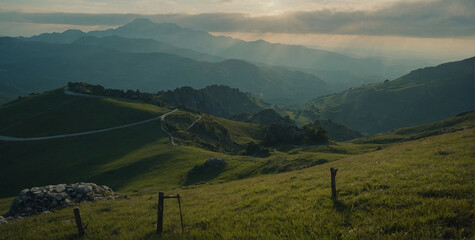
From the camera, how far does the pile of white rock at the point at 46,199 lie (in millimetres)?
28703

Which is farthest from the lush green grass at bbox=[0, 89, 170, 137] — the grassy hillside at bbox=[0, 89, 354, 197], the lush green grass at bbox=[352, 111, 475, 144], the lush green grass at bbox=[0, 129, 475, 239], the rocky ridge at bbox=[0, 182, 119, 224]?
the lush green grass at bbox=[0, 129, 475, 239]

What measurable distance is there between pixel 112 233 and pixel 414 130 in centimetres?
20116

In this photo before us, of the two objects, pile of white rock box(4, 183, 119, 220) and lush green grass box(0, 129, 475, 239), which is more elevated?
lush green grass box(0, 129, 475, 239)

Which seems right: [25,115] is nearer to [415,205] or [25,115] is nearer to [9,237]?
[9,237]

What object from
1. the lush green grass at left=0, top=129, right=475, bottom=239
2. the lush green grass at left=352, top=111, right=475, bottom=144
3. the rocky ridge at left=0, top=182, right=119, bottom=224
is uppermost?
the lush green grass at left=0, top=129, right=475, bottom=239

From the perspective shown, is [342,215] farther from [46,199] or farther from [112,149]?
[112,149]

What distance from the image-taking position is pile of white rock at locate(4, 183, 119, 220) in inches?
1130

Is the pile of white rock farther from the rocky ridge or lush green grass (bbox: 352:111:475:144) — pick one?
lush green grass (bbox: 352:111:475:144)

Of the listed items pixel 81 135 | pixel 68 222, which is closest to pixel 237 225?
pixel 68 222

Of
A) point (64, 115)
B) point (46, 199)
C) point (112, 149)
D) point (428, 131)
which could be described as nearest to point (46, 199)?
point (46, 199)

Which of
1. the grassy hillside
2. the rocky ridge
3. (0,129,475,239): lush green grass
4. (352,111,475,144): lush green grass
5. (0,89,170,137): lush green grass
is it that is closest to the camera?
(0,129,475,239): lush green grass

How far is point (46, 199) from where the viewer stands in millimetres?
29734

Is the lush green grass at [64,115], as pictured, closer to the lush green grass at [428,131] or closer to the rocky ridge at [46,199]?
the rocky ridge at [46,199]

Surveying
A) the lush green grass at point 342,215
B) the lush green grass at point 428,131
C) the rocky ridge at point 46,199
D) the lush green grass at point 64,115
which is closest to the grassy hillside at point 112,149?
the lush green grass at point 64,115
